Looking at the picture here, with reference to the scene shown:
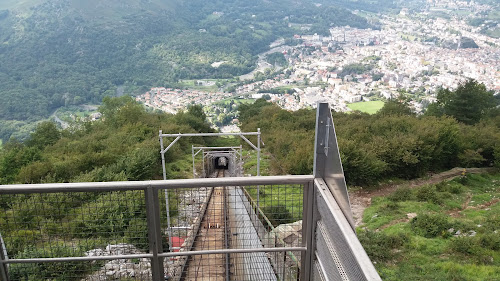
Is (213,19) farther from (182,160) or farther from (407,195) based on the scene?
(407,195)

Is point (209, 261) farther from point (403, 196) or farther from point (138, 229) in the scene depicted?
point (403, 196)

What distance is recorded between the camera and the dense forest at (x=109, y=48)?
227 ft

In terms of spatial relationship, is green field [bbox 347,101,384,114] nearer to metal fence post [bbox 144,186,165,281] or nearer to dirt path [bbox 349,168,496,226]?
dirt path [bbox 349,168,496,226]

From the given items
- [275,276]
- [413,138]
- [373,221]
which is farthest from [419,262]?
[413,138]

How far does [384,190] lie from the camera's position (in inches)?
639

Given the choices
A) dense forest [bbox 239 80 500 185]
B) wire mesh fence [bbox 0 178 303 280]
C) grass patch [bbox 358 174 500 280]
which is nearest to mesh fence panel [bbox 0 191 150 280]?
wire mesh fence [bbox 0 178 303 280]

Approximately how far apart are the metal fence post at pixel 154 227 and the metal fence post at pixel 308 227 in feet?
3.60

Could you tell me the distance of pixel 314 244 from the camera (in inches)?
103

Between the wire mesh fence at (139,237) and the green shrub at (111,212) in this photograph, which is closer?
the green shrub at (111,212)

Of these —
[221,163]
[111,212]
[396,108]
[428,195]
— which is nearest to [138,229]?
[111,212]

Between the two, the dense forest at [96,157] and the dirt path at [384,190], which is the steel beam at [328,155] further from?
the dense forest at [96,157]

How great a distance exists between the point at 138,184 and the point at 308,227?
1303 mm

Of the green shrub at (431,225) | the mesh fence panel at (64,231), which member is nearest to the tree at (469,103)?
the green shrub at (431,225)

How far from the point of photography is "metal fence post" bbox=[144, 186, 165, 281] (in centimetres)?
246
